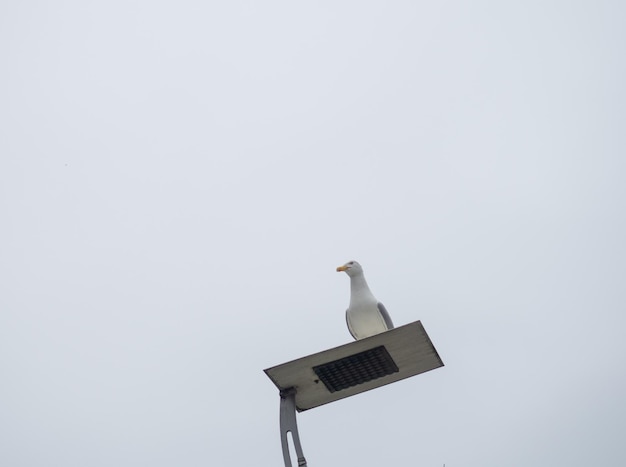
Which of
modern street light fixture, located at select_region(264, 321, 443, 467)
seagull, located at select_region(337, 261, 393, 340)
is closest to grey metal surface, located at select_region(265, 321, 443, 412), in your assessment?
modern street light fixture, located at select_region(264, 321, 443, 467)

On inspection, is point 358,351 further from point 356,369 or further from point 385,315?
point 385,315

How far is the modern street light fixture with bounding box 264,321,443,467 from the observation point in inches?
325

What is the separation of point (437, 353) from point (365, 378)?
0.84 m

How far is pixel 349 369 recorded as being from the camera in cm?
865

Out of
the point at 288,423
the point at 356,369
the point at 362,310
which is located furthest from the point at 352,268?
the point at 288,423

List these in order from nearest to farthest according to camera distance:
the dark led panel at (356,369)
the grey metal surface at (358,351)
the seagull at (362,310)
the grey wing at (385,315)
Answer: the grey metal surface at (358,351), the dark led panel at (356,369), the seagull at (362,310), the grey wing at (385,315)

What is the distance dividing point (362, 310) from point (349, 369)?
2.42m

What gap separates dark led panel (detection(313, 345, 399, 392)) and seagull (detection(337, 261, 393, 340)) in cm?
211

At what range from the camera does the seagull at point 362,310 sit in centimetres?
1100

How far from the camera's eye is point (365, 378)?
8.85m

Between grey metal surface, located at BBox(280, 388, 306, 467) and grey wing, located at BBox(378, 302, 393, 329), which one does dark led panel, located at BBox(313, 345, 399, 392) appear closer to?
grey metal surface, located at BBox(280, 388, 306, 467)

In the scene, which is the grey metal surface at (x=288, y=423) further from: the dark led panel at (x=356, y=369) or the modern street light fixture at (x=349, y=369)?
the dark led panel at (x=356, y=369)

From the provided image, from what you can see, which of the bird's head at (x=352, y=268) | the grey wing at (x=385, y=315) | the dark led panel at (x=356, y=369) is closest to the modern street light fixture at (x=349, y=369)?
the dark led panel at (x=356, y=369)

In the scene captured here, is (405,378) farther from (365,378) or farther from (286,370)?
(286,370)
